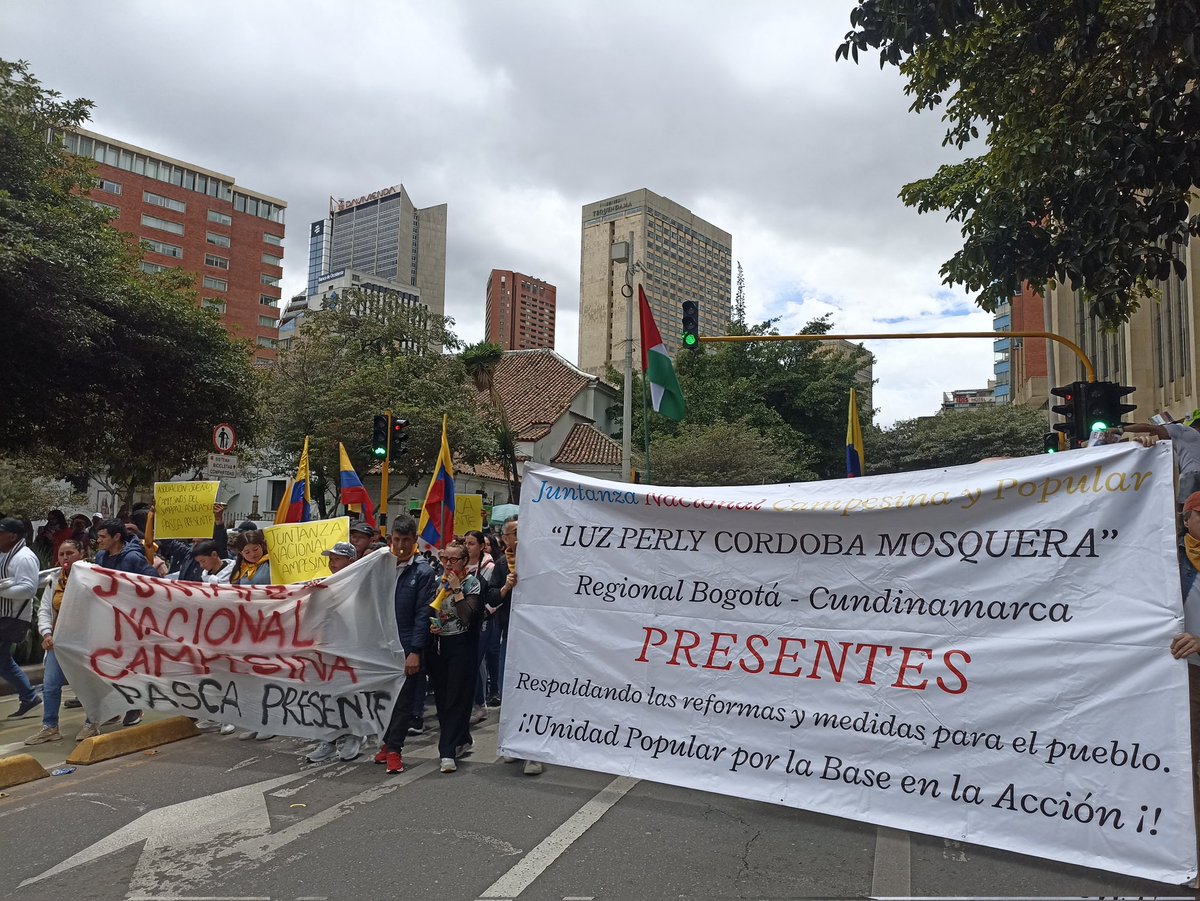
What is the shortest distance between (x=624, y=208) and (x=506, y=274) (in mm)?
75299

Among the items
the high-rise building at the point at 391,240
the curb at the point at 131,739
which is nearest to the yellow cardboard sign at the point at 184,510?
the curb at the point at 131,739

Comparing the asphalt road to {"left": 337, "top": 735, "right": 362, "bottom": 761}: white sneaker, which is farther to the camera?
{"left": 337, "top": 735, "right": 362, "bottom": 761}: white sneaker

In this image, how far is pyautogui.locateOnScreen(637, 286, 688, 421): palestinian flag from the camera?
13.4 meters

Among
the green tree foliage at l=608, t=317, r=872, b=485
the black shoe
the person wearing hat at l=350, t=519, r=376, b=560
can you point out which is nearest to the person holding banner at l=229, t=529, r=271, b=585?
the person wearing hat at l=350, t=519, r=376, b=560

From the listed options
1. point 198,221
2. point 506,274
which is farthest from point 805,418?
point 506,274

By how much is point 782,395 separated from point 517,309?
2754 inches

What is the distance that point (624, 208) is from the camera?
36844 mm

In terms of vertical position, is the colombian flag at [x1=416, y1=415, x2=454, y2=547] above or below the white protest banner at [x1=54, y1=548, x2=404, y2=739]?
above

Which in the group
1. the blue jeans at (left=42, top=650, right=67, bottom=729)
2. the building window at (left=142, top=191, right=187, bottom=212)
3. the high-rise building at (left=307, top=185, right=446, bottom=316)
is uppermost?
the high-rise building at (left=307, top=185, right=446, bottom=316)

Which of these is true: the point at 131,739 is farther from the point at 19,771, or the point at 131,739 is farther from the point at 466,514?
the point at 466,514

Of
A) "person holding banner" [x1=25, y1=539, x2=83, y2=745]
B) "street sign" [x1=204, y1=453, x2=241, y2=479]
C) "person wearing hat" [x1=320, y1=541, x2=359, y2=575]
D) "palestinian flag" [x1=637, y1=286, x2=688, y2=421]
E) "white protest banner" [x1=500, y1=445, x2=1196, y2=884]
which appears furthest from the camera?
"palestinian flag" [x1=637, y1=286, x2=688, y2=421]

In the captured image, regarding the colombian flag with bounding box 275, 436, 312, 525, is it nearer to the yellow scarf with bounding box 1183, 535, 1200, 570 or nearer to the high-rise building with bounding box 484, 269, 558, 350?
the yellow scarf with bounding box 1183, 535, 1200, 570

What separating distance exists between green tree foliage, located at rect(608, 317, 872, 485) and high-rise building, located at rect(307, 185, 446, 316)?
3943 inches

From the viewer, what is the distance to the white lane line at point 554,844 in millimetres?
3980
